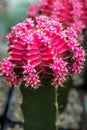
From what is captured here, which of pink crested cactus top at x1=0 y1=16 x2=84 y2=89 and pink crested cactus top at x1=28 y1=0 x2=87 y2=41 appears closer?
pink crested cactus top at x1=0 y1=16 x2=84 y2=89

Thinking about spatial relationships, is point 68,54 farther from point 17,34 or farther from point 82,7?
point 82,7

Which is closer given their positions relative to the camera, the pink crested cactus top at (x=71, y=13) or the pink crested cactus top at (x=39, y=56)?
the pink crested cactus top at (x=39, y=56)

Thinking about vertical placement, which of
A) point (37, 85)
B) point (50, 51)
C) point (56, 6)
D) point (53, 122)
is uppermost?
point (56, 6)

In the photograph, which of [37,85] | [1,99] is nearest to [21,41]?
[37,85]

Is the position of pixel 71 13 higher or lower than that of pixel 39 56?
higher

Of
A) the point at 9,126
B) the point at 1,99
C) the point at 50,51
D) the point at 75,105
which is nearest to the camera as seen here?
the point at 50,51

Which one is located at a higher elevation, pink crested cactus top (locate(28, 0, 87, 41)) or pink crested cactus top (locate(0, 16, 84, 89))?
pink crested cactus top (locate(28, 0, 87, 41))

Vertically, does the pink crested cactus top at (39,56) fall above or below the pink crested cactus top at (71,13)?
below

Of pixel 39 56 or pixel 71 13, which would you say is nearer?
pixel 39 56
